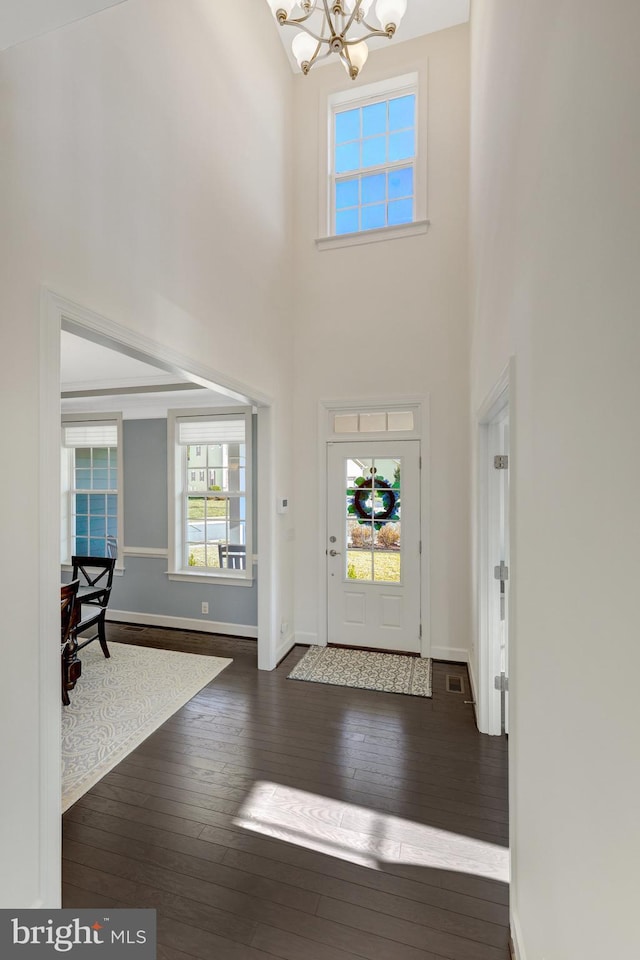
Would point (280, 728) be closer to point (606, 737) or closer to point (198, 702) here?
point (198, 702)

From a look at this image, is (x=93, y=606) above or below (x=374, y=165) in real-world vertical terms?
below

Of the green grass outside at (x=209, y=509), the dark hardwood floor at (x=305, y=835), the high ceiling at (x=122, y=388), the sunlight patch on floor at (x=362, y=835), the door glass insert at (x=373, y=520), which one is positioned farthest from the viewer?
the green grass outside at (x=209, y=509)

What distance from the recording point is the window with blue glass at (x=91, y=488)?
5.30 meters

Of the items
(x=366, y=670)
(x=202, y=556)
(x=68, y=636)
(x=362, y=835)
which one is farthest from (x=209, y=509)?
(x=362, y=835)

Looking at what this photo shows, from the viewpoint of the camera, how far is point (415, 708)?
3137 mm

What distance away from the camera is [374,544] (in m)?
4.18

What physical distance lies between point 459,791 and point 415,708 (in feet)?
2.73

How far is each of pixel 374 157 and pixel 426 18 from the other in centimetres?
113

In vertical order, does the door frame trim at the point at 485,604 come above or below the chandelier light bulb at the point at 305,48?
below

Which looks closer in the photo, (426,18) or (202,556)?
(426,18)

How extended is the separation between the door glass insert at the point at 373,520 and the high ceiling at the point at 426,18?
3975 mm

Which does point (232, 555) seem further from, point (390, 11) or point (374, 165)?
point (390, 11)

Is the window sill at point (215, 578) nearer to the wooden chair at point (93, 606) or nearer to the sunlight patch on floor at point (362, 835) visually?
the wooden chair at point (93, 606)

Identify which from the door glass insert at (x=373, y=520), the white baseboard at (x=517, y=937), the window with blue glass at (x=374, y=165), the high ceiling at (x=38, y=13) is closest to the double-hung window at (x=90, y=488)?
the door glass insert at (x=373, y=520)
